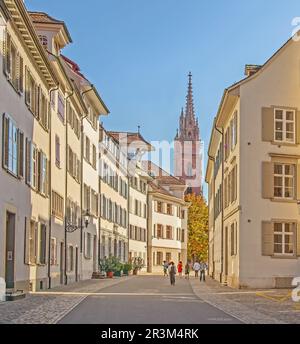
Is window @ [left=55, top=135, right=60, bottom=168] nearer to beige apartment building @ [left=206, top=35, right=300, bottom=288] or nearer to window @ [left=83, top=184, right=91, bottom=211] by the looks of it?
beige apartment building @ [left=206, top=35, right=300, bottom=288]

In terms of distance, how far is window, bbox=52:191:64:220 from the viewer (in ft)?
118

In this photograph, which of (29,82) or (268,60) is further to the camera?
(268,60)

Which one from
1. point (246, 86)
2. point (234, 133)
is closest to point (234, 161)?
point (234, 133)

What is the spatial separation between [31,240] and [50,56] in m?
9.38

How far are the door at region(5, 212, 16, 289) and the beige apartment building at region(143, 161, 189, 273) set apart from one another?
58.3 m

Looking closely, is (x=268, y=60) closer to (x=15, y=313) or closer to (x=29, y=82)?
(x=29, y=82)

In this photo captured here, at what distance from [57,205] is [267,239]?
10.4 meters

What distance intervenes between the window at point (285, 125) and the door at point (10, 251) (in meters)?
14.5

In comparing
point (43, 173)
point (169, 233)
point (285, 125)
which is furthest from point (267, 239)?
point (169, 233)

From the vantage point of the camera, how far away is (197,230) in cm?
9894

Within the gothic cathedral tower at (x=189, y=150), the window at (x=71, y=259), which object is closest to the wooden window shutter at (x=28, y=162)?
the window at (x=71, y=259)

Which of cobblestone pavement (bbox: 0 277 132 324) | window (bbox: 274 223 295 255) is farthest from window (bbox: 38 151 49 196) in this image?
window (bbox: 274 223 295 255)

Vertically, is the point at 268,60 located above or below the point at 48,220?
above
